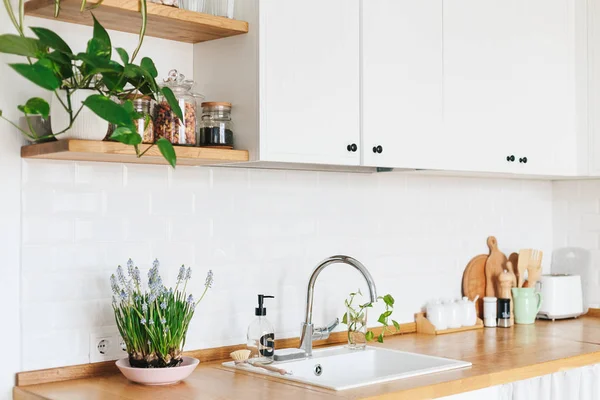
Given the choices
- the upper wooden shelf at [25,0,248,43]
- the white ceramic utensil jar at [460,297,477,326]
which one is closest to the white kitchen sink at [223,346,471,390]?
the white ceramic utensil jar at [460,297,477,326]

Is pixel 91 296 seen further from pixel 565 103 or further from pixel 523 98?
pixel 565 103

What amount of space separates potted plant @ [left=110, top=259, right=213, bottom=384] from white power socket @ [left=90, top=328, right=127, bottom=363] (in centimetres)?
13

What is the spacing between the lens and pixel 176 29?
2.63 metres

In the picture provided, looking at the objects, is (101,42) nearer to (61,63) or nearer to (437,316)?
(61,63)

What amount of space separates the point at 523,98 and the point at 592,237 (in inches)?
37.6

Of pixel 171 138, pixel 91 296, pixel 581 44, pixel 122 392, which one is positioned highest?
pixel 581 44

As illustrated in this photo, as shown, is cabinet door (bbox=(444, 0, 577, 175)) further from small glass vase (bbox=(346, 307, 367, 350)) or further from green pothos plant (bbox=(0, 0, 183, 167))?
green pothos plant (bbox=(0, 0, 183, 167))

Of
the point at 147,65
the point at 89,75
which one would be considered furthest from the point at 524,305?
the point at 89,75

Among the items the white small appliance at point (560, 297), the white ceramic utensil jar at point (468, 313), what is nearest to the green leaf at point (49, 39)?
the white ceramic utensil jar at point (468, 313)

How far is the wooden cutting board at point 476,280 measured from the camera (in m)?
3.76

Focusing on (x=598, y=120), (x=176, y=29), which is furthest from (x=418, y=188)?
(x=176, y=29)

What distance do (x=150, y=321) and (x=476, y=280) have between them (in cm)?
183

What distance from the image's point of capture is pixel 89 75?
223 cm

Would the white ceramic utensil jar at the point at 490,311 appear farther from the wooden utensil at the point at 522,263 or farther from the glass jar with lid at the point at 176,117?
the glass jar with lid at the point at 176,117
